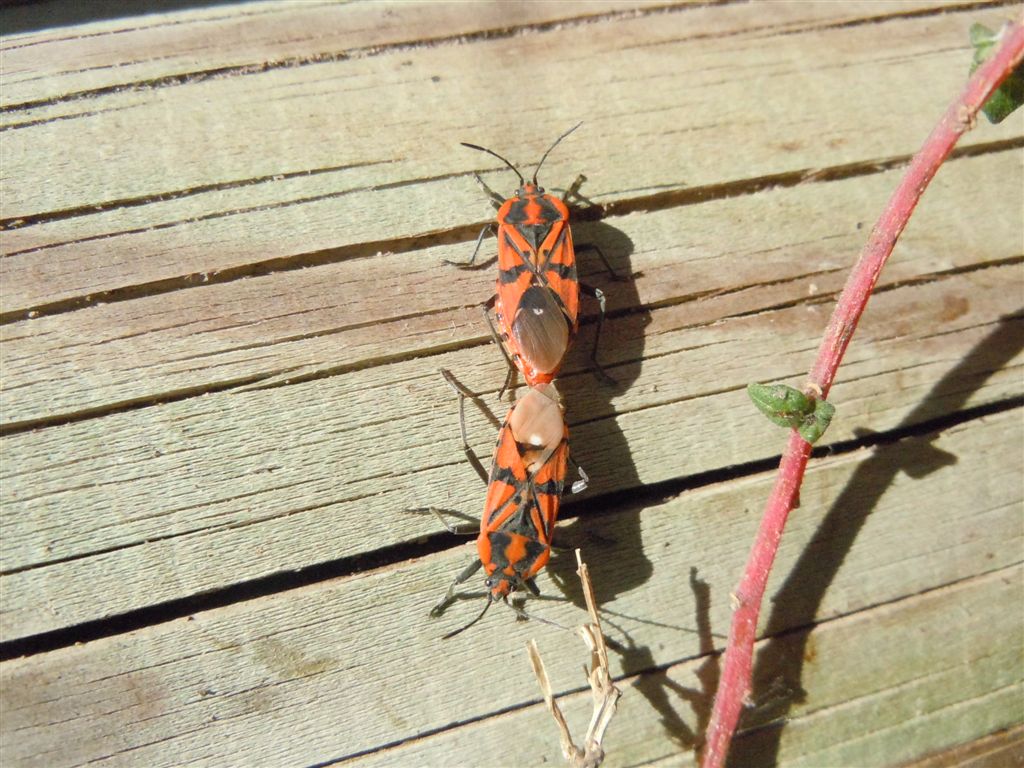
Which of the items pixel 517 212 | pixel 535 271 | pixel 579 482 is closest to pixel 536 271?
pixel 535 271

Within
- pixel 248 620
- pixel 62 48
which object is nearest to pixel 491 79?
pixel 62 48

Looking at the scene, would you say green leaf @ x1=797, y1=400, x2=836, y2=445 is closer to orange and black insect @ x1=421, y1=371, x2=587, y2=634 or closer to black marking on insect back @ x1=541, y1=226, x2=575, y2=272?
orange and black insect @ x1=421, y1=371, x2=587, y2=634

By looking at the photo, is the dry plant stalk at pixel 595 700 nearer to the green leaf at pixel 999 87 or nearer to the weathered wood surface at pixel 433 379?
the weathered wood surface at pixel 433 379

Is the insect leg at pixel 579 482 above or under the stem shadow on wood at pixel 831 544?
above

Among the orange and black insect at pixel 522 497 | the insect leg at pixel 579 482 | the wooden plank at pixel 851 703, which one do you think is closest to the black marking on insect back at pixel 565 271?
the orange and black insect at pixel 522 497

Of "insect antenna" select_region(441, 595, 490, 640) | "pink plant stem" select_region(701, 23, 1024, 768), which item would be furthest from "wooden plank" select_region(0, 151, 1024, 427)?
"insect antenna" select_region(441, 595, 490, 640)

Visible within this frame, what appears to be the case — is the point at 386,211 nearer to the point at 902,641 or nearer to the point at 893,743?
the point at 902,641
